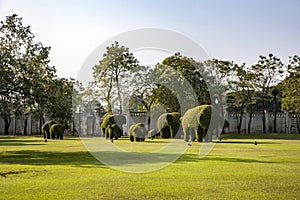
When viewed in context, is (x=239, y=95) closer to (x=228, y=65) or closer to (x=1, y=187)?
(x=228, y=65)

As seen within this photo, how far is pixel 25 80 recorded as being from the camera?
2209cm

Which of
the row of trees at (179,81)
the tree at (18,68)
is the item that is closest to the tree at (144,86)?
the row of trees at (179,81)

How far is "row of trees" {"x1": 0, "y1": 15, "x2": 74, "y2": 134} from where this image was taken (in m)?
21.7

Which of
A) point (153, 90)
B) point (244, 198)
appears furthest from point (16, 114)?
point (153, 90)

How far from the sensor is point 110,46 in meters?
53.8

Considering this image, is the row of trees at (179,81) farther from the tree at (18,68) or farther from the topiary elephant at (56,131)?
the tree at (18,68)

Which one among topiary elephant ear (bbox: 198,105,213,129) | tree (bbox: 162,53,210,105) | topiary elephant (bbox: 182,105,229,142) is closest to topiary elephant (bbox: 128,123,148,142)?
topiary elephant (bbox: 182,105,229,142)

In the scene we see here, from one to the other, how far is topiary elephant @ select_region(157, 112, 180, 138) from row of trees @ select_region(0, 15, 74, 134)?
1859cm

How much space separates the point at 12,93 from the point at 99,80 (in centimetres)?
3257

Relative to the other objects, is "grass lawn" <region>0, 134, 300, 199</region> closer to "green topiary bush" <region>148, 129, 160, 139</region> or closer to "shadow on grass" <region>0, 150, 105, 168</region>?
"shadow on grass" <region>0, 150, 105, 168</region>

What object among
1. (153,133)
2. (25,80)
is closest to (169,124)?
(153,133)

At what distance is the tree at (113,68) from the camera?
53.8m

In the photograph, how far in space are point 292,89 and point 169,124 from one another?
21.4 m

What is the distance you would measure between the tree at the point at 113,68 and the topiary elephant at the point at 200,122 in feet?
66.7
